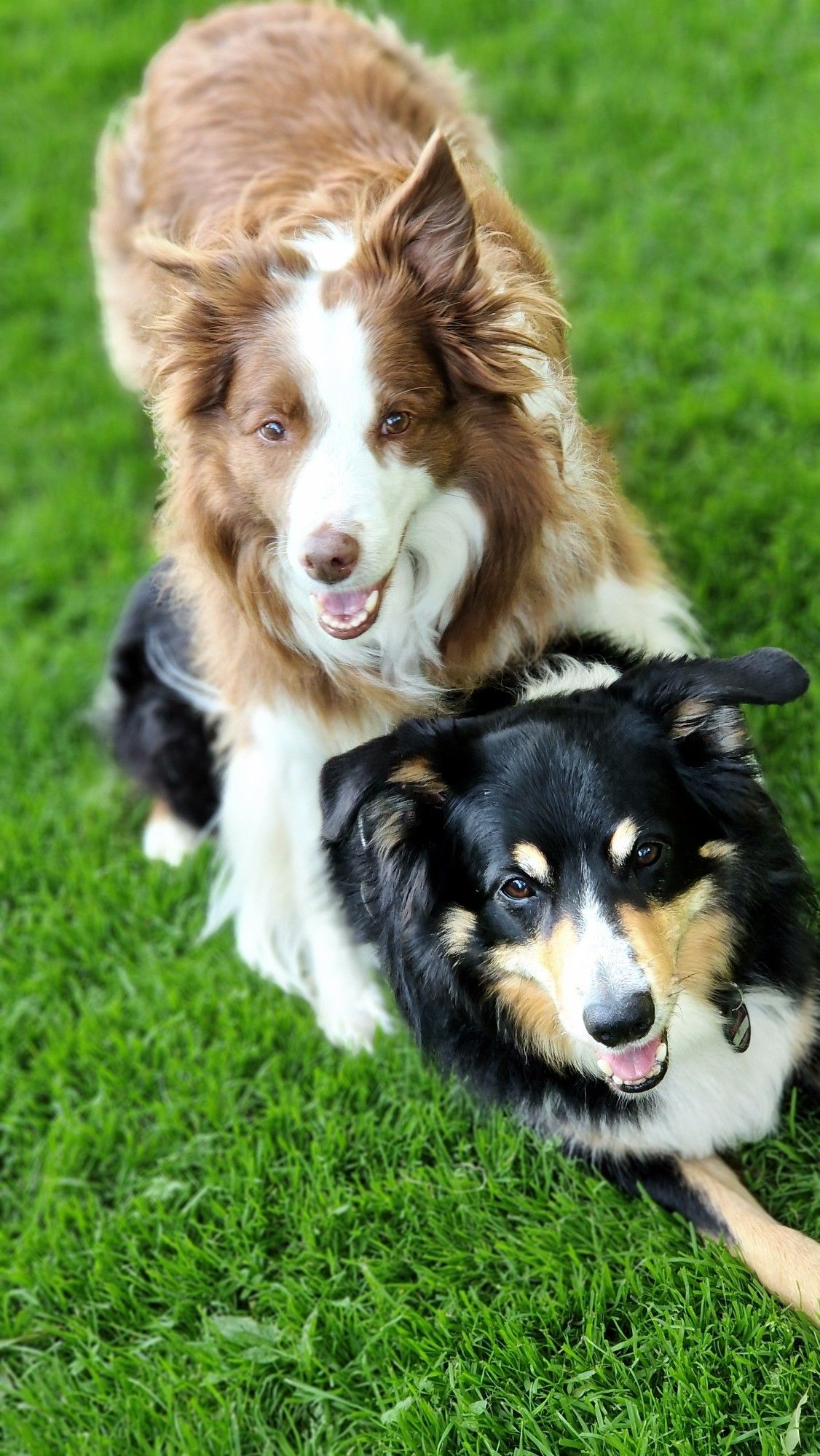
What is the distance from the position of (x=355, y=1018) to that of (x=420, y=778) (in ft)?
3.67

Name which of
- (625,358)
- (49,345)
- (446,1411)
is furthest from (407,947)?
(49,345)

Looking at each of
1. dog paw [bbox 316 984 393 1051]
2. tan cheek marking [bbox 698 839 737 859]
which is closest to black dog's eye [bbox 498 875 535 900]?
tan cheek marking [bbox 698 839 737 859]

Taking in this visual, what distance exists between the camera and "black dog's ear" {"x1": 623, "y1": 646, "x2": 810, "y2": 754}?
221 centimetres

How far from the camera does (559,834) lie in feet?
7.90

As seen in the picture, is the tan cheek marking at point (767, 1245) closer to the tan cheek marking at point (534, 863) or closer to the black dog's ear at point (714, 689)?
the tan cheek marking at point (534, 863)

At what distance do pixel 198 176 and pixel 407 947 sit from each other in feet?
7.10

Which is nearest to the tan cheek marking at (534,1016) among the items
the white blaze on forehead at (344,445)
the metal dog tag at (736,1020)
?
the metal dog tag at (736,1020)

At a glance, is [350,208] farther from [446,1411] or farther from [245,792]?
[446,1411]

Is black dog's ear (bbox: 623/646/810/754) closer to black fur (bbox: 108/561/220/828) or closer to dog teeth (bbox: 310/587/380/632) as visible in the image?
dog teeth (bbox: 310/587/380/632)

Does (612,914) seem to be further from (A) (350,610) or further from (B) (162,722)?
(B) (162,722)

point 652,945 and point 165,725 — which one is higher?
point 652,945

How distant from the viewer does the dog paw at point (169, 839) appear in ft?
12.8

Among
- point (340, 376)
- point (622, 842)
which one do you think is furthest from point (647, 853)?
point (340, 376)

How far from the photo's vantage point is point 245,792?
3.47 meters
